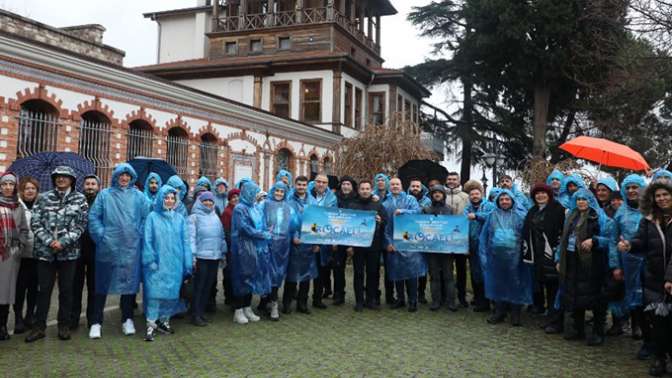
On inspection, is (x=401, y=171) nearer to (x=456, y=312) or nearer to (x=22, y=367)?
Result: (x=456, y=312)

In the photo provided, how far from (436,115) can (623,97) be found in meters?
13.7

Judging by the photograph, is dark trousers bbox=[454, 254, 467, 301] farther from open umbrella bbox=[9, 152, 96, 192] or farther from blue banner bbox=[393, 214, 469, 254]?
open umbrella bbox=[9, 152, 96, 192]

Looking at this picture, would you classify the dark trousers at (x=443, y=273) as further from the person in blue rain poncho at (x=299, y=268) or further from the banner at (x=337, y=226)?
the person in blue rain poncho at (x=299, y=268)

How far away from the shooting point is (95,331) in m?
6.18

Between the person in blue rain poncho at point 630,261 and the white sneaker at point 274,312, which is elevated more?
the person in blue rain poncho at point 630,261

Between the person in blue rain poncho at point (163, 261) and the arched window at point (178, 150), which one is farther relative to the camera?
the arched window at point (178, 150)

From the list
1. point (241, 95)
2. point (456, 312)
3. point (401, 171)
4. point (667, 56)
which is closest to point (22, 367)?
point (456, 312)

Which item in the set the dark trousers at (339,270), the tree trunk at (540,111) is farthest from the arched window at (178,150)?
the tree trunk at (540,111)

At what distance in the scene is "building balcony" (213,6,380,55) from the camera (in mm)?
29156

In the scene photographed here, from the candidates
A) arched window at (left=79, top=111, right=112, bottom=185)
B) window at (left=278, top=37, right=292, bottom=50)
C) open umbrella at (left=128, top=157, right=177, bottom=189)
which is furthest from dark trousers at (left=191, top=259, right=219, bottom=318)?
window at (left=278, top=37, right=292, bottom=50)

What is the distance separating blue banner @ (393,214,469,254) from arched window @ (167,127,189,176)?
9765 millimetres

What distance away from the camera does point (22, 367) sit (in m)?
5.08

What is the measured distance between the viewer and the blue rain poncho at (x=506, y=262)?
711 centimetres

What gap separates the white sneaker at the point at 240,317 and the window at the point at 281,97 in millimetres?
21654
